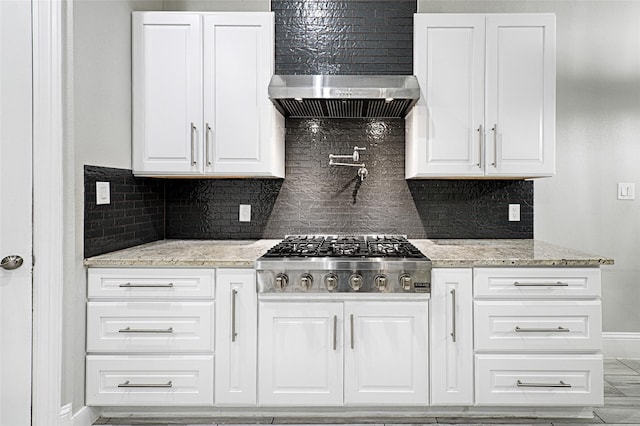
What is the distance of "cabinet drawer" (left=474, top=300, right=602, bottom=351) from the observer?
98.6 inches

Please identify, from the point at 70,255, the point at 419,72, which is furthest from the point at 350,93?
the point at 70,255

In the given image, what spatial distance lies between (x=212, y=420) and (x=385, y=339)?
983 millimetres

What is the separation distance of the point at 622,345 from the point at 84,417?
11.2 ft

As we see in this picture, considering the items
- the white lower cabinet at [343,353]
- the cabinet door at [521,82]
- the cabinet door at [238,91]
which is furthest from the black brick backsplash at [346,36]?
the white lower cabinet at [343,353]

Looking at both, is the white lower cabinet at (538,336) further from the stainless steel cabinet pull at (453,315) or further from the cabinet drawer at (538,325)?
the stainless steel cabinet pull at (453,315)

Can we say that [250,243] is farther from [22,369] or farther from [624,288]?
[624,288]

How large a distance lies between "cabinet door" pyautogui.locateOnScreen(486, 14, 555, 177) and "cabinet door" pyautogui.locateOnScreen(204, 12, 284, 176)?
1280 mm

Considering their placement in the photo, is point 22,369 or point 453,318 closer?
point 22,369

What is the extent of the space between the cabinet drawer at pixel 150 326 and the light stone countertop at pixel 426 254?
21 cm

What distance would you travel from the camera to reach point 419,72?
290cm

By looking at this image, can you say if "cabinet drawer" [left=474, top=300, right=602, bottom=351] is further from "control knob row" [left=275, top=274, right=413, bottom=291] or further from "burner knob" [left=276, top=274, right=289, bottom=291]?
"burner knob" [left=276, top=274, right=289, bottom=291]

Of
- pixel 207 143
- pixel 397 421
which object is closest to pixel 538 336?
pixel 397 421

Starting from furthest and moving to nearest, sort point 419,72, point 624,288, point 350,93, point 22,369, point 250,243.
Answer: point 624,288 < point 250,243 < point 419,72 < point 350,93 < point 22,369

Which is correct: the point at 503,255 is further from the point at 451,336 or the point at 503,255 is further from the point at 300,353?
the point at 300,353
